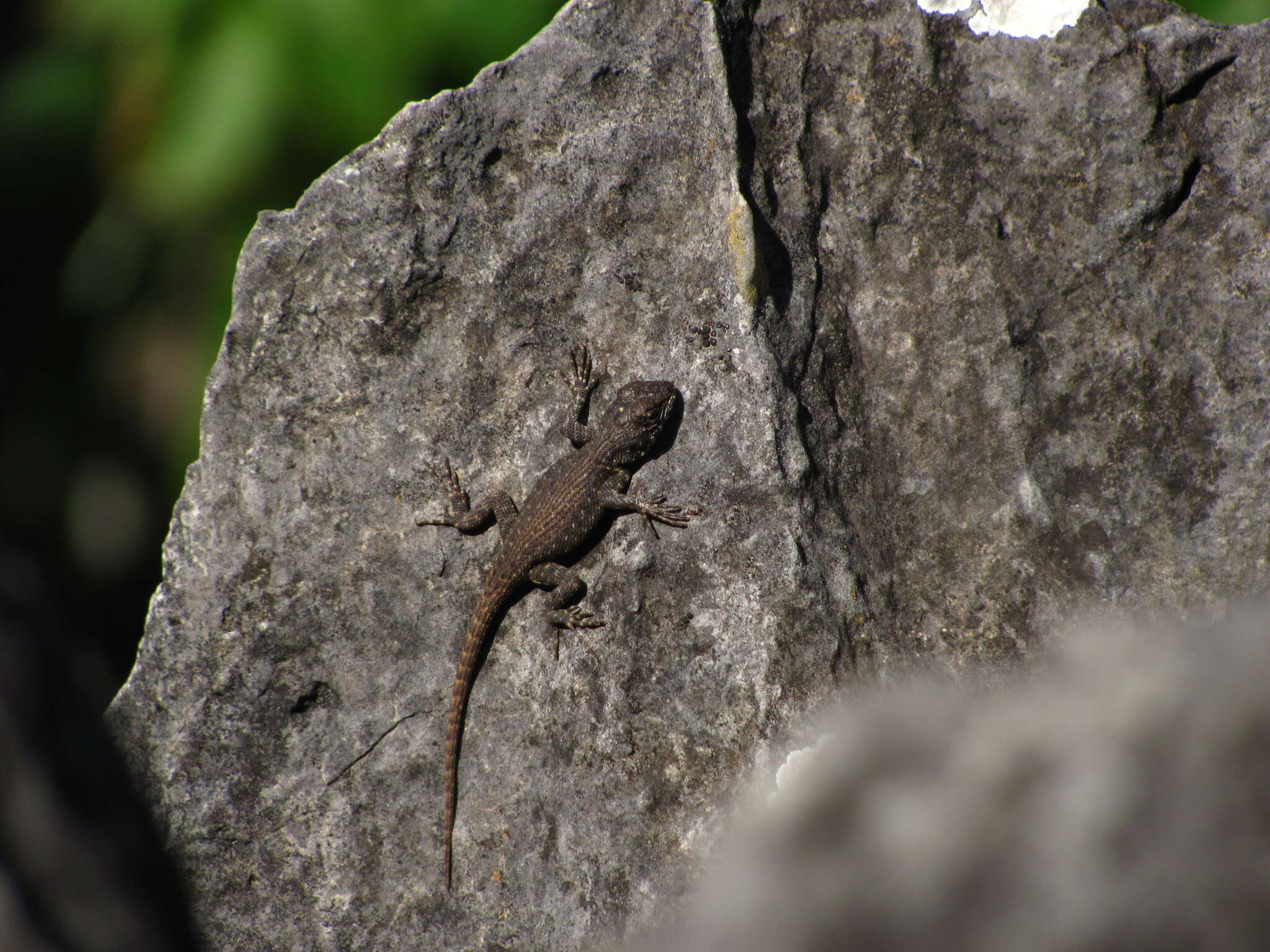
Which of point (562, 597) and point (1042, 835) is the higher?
point (1042, 835)

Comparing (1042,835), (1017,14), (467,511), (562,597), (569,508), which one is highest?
(1017,14)

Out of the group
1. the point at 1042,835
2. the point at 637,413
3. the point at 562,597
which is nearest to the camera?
the point at 1042,835

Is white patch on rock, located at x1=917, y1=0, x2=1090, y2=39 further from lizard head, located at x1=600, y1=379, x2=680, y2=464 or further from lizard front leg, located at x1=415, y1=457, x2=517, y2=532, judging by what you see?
lizard front leg, located at x1=415, y1=457, x2=517, y2=532

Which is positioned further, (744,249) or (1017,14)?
(1017,14)

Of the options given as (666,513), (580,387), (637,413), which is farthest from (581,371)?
(666,513)

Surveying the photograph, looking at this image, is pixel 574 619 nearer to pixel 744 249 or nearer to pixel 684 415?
pixel 684 415

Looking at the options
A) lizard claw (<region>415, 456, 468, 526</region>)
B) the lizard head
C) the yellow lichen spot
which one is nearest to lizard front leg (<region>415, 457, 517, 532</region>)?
lizard claw (<region>415, 456, 468, 526</region>)

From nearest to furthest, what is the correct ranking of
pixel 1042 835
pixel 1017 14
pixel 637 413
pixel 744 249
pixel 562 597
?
pixel 1042 835, pixel 744 249, pixel 637 413, pixel 562 597, pixel 1017 14
